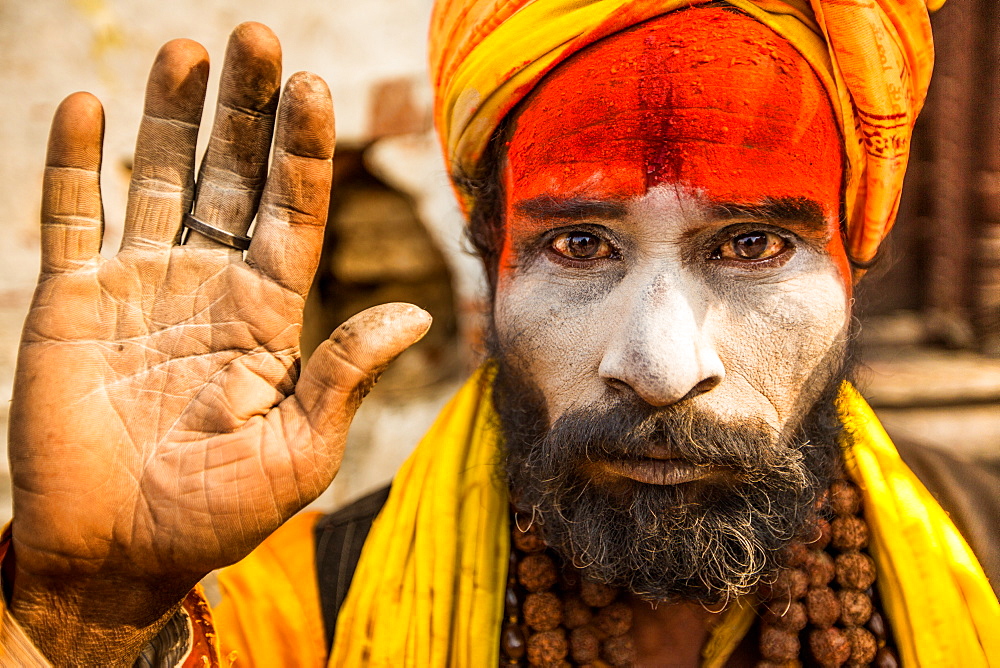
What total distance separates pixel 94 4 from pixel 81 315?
95.7 inches

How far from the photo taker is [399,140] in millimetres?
3234

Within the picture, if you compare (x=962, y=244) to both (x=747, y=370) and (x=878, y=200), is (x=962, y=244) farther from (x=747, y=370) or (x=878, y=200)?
(x=747, y=370)

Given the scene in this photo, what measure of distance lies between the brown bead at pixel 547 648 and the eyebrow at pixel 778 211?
0.95 metres

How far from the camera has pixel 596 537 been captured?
158cm

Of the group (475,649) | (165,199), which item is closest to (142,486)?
(165,199)

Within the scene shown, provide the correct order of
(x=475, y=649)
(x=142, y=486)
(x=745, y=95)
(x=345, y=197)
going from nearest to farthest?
(x=142, y=486) < (x=745, y=95) < (x=475, y=649) < (x=345, y=197)

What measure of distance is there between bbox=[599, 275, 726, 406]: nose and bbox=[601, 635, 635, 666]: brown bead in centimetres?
62

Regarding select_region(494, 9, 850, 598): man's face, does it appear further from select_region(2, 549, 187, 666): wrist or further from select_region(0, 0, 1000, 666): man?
select_region(2, 549, 187, 666): wrist

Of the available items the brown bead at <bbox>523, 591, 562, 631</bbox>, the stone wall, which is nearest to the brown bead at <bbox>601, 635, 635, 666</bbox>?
the brown bead at <bbox>523, 591, 562, 631</bbox>

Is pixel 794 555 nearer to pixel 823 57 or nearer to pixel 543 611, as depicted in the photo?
pixel 543 611

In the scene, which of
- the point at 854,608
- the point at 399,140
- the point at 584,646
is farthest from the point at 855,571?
the point at 399,140

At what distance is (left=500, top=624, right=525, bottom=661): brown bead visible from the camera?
5.66 ft

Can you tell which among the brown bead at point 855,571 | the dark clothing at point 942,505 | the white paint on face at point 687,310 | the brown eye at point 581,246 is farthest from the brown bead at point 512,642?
the brown eye at point 581,246

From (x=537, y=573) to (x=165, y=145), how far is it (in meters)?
1.17
